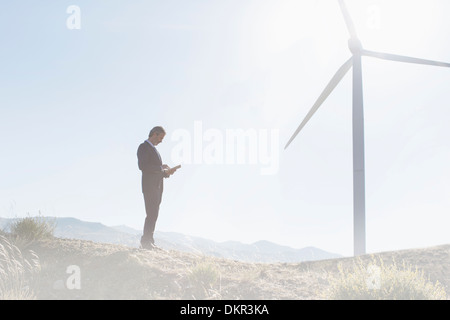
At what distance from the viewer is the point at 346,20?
19.2m

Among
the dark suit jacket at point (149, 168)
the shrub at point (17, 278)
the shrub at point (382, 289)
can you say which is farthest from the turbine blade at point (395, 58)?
the shrub at point (17, 278)

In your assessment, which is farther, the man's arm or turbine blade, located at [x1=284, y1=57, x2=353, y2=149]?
turbine blade, located at [x1=284, y1=57, x2=353, y2=149]

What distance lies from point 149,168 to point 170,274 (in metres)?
2.58

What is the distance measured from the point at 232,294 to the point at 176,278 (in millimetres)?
1350

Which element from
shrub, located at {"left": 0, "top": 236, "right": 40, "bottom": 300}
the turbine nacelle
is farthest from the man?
the turbine nacelle

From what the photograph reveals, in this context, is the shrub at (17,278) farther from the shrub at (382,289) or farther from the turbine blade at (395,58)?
the turbine blade at (395,58)

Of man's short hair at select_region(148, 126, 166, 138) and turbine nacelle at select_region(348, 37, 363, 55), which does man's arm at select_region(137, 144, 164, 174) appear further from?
turbine nacelle at select_region(348, 37, 363, 55)

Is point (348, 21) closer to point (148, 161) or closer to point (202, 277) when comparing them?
point (148, 161)

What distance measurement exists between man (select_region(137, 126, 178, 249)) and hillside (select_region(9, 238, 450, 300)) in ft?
3.19

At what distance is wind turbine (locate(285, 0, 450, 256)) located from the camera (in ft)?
48.8

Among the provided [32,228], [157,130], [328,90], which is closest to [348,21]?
[328,90]

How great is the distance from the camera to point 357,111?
1680 cm
